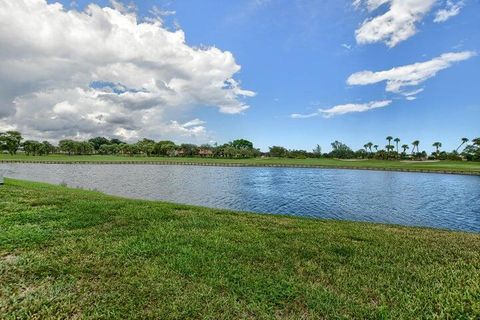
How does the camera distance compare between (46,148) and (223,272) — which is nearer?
(223,272)

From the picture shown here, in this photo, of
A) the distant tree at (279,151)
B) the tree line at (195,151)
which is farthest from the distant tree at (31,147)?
the distant tree at (279,151)

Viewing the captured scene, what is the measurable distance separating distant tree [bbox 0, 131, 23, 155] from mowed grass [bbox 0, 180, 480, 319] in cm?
14926

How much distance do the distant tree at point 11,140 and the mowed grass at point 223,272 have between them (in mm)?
149262

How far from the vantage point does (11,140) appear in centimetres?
12169

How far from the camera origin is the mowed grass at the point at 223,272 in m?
4.36

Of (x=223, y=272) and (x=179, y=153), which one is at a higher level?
(x=179, y=153)

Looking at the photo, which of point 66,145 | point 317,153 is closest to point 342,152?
point 317,153

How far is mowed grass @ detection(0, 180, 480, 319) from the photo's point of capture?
172 inches

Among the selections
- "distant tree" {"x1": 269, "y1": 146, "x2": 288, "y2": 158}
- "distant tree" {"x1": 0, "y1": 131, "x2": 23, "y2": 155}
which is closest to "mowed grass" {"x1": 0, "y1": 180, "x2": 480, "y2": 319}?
"distant tree" {"x1": 0, "y1": 131, "x2": 23, "y2": 155}

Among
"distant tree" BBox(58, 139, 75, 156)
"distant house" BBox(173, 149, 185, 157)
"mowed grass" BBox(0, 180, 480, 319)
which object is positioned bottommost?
"mowed grass" BBox(0, 180, 480, 319)

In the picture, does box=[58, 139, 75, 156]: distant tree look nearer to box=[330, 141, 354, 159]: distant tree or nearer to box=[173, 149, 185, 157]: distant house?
box=[173, 149, 185, 157]: distant house

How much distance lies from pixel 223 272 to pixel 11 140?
157 metres

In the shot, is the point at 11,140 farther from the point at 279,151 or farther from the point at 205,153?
the point at 279,151

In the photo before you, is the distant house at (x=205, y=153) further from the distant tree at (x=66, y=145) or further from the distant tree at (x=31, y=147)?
the distant tree at (x=31, y=147)
